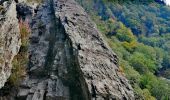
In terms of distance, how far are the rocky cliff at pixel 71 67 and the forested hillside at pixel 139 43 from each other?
4057 centimetres

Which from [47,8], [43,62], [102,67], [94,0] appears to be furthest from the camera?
[94,0]

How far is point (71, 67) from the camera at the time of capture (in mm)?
20516

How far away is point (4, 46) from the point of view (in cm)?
1853

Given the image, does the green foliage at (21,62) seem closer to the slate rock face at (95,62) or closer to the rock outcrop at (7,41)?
the rock outcrop at (7,41)

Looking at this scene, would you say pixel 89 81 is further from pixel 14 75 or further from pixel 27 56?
pixel 27 56

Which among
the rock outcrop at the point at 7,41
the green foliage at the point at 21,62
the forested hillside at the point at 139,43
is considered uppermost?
the rock outcrop at the point at 7,41

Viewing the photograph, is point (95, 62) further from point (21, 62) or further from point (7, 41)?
point (7, 41)

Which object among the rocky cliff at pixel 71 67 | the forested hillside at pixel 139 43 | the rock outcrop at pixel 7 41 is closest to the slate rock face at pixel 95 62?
the rocky cliff at pixel 71 67

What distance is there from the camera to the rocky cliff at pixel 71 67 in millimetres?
17628

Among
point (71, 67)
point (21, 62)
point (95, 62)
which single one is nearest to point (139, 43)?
point (21, 62)

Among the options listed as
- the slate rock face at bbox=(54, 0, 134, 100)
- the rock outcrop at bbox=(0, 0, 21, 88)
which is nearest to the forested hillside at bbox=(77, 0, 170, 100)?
the slate rock face at bbox=(54, 0, 134, 100)

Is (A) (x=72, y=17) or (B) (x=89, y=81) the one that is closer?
(B) (x=89, y=81)

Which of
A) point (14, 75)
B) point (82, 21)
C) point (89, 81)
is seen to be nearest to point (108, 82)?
point (89, 81)

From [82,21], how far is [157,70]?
91.9 metres
